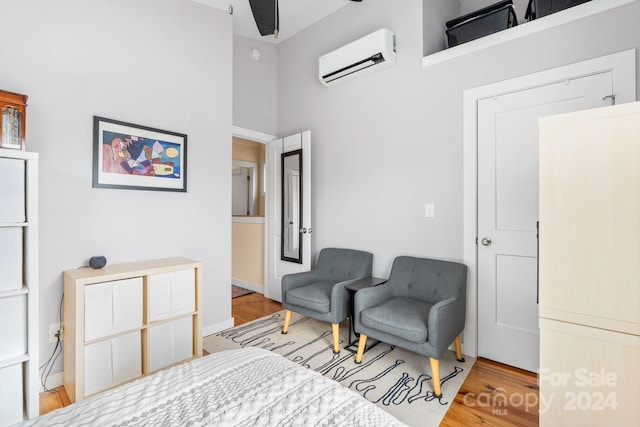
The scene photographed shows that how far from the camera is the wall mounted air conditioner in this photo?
2.77 meters


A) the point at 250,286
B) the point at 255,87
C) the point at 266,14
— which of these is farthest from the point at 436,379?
the point at 255,87

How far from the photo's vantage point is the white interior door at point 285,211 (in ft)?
11.3

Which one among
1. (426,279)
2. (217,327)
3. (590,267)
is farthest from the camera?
(217,327)

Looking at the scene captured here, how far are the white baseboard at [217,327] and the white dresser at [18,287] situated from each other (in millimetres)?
1318

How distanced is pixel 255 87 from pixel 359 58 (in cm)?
140

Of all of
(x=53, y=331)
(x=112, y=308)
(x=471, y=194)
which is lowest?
(x=53, y=331)

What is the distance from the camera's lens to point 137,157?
2430 millimetres

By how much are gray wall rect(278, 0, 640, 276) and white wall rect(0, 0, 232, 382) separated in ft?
3.38

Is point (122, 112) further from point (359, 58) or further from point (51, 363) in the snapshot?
point (359, 58)

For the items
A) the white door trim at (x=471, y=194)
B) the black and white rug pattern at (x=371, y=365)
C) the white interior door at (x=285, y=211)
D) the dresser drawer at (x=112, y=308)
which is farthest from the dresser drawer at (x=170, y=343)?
the white door trim at (x=471, y=194)

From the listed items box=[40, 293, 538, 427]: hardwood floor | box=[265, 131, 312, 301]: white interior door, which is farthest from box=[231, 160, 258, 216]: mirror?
box=[40, 293, 538, 427]: hardwood floor

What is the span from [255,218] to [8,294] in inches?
115

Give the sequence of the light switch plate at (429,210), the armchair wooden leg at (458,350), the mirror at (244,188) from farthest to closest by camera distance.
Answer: the mirror at (244,188)
the light switch plate at (429,210)
the armchair wooden leg at (458,350)

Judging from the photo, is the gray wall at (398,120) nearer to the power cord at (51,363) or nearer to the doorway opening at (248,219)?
the doorway opening at (248,219)
